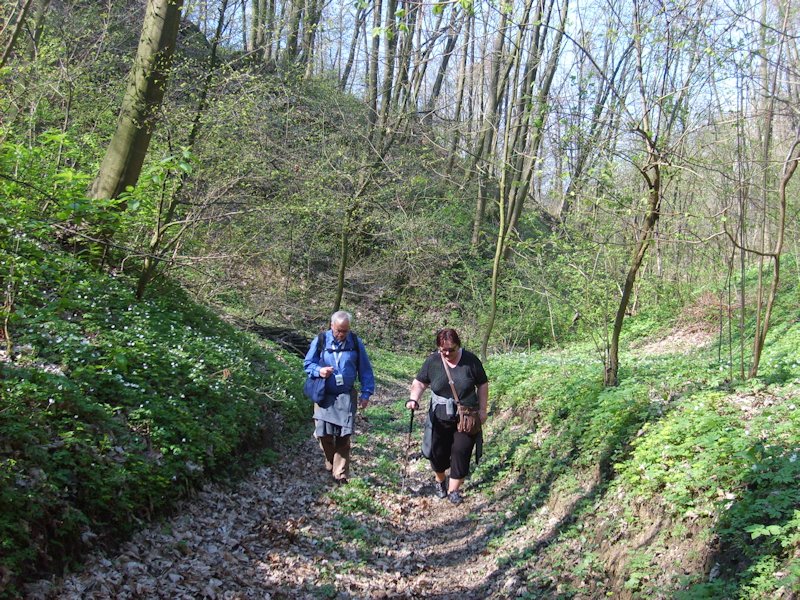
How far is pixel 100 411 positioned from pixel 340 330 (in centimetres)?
286

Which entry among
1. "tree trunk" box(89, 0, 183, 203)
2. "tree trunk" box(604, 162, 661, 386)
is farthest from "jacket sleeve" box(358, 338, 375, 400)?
"tree trunk" box(89, 0, 183, 203)

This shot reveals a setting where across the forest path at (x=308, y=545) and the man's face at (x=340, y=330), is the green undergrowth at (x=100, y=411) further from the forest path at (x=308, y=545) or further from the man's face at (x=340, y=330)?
the man's face at (x=340, y=330)

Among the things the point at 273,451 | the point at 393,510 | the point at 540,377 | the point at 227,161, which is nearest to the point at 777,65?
the point at 540,377

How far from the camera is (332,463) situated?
25.7 ft

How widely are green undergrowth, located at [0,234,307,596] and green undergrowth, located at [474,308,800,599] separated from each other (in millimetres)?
3287

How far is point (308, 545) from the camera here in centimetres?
588

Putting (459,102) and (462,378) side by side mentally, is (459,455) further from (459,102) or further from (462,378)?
(459,102)

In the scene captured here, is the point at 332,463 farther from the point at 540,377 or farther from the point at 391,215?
the point at 391,215

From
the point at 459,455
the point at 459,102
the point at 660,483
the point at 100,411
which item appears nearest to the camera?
the point at 660,483

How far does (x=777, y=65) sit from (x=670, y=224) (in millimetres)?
6132

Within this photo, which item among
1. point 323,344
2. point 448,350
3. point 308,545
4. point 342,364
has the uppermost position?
point 448,350

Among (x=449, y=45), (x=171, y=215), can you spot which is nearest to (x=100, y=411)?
(x=171, y=215)

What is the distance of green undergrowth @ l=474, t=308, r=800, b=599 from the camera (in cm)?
397

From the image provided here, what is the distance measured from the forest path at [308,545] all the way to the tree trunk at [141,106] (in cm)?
481
